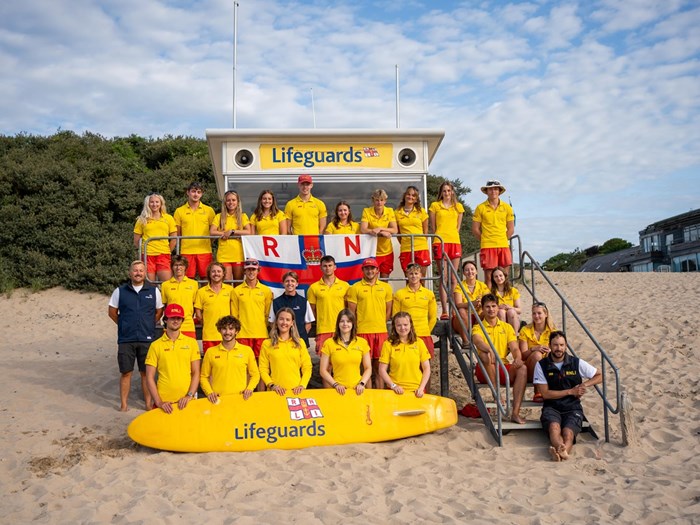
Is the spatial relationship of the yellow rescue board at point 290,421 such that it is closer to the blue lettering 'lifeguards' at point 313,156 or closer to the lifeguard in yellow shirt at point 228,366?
the lifeguard in yellow shirt at point 228,366

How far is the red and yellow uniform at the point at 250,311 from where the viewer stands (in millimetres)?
7566

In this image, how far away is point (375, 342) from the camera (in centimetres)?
769

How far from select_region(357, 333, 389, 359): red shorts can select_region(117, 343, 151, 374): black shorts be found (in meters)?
2.64

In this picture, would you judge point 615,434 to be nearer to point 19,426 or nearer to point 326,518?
point 326,518

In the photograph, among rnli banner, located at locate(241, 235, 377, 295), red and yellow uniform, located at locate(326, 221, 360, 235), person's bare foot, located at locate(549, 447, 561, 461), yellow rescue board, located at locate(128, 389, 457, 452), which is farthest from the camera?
red and yellow uniform, located at locate(326, 221, 360, 235)

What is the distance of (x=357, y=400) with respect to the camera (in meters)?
7.15

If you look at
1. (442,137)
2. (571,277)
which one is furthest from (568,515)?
(571,277)

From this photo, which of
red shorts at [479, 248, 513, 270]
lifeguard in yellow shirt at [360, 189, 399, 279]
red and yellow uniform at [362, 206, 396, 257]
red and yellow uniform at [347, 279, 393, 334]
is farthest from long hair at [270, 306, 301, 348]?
red shorts at [479, 248, 513, 270]

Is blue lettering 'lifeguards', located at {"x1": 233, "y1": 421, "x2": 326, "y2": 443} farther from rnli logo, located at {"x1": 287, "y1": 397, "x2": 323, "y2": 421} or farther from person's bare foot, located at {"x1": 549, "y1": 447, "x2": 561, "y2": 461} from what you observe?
person's bare foot, located at {"x1": 549, "y1": 447, "x2": 561, "y2": 461}

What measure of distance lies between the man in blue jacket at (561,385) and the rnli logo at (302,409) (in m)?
2.38

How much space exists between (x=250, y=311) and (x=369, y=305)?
140cm

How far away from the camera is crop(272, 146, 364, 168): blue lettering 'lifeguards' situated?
31.4ft

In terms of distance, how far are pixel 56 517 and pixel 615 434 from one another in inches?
220

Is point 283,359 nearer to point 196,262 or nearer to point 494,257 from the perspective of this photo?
point 196,262
